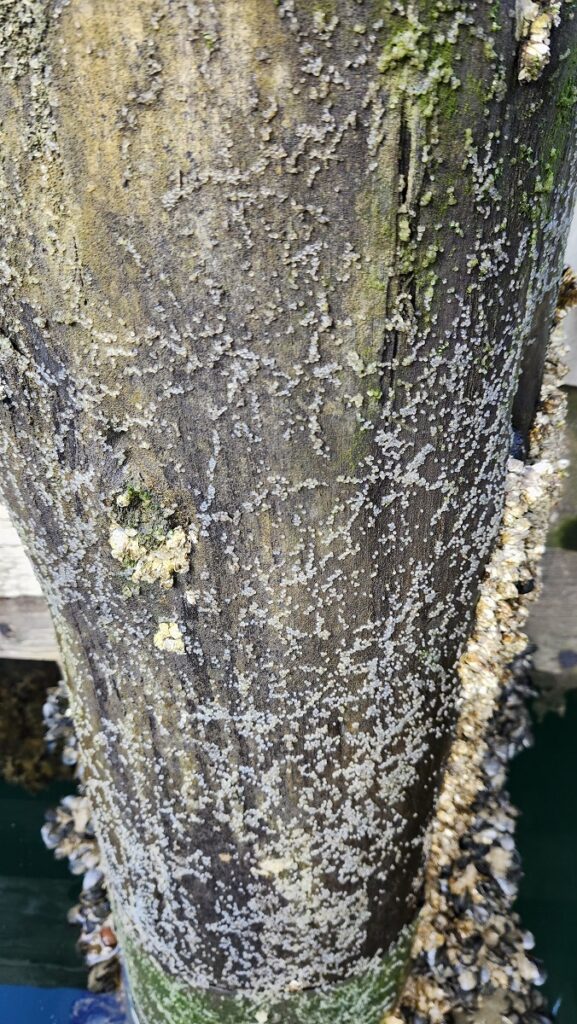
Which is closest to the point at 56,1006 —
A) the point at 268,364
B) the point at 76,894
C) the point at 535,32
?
the point at 76,894

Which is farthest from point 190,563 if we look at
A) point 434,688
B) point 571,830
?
point 571,830

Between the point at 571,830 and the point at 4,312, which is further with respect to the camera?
the point at 571,830

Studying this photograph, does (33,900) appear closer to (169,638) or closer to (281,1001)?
(281,1001)

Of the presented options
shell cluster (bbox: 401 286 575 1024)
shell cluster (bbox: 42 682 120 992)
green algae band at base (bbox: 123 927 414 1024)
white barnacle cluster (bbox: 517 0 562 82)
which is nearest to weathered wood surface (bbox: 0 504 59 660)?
shell cluster (bbox: 42 682 120 992)

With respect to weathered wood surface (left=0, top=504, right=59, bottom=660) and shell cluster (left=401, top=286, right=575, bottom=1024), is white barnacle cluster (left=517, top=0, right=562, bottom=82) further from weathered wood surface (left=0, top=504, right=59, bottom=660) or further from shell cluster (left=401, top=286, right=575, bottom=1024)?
weathered wood surface (left=0, top=504, right=59, bottom=660)

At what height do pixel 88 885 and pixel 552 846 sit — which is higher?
pixel 88 885

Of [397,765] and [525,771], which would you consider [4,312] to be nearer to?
[397,765]

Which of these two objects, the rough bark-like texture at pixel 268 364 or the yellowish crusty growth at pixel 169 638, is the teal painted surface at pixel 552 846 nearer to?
the rough bark-like texture at pixel 268 364
